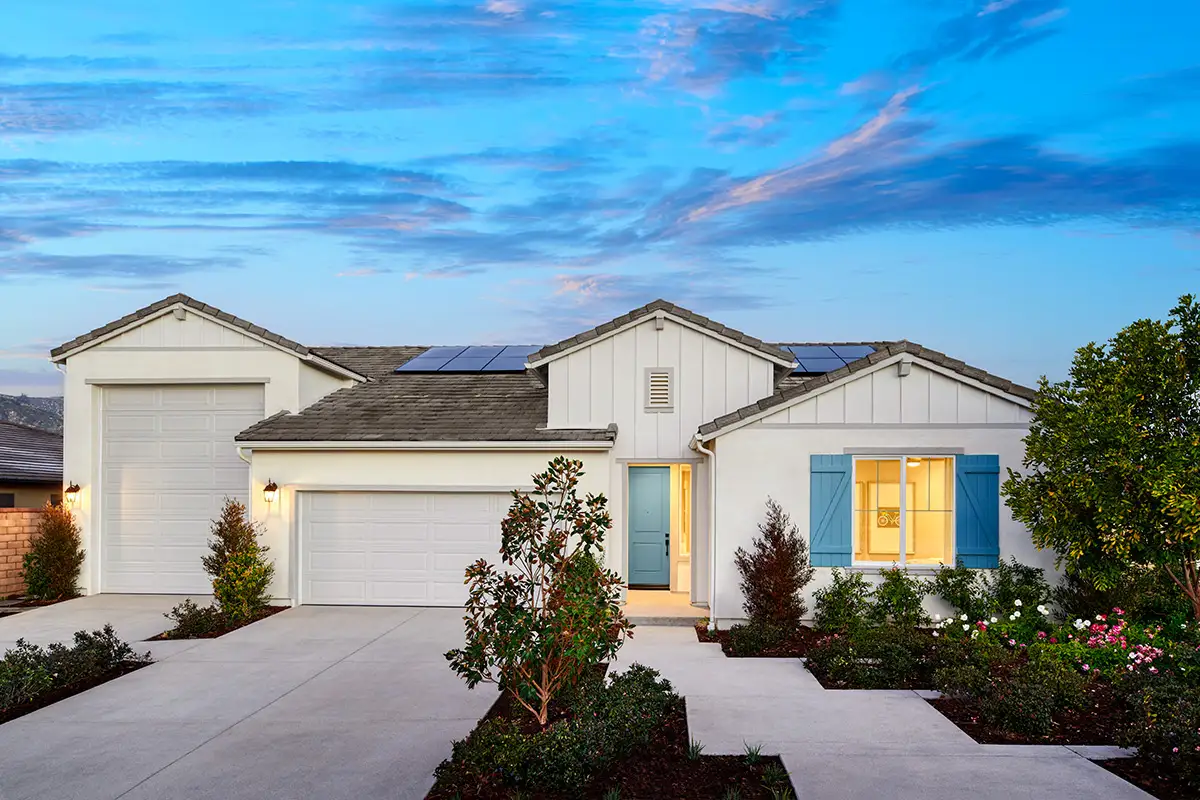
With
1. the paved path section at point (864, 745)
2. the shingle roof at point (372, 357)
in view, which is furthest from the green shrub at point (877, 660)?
the shingle roof at point (372, 357)

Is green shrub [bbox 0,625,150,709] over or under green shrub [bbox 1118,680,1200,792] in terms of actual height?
under

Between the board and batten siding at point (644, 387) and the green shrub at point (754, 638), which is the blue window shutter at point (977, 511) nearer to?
the green shrub at point (754, 638)

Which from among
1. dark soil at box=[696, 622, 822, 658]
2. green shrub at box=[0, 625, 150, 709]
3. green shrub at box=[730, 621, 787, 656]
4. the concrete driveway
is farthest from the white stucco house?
green shrub at box=[0, 625, 150, 709]

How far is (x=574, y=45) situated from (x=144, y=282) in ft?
37.1

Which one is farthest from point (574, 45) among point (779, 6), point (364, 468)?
point (364, 468)

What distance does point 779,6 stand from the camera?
11.3 m

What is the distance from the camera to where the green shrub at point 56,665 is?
7605 millimetres

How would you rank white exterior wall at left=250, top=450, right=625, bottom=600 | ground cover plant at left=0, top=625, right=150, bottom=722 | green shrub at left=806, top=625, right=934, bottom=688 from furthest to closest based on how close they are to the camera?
white exterior wall at left=250, top=450, right=625, bottom=600 → green shrub at left=806, top=625, right=934, bottom=688 → ground cover plant at left=0, top=625, right=150, bottom=722

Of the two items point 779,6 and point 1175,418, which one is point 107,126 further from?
point 1175,418

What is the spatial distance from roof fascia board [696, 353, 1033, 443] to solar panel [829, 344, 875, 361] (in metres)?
4.75

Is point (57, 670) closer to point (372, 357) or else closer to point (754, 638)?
point (754, 638)

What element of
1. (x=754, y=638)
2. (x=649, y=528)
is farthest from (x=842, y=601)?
(x=649, y=528)

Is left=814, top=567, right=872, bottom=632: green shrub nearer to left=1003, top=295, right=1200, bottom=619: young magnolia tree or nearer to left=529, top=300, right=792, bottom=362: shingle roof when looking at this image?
left=1003, top=295, right=1200, bottom=619: young magnolia tree

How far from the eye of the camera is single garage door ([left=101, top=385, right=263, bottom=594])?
1405cm
